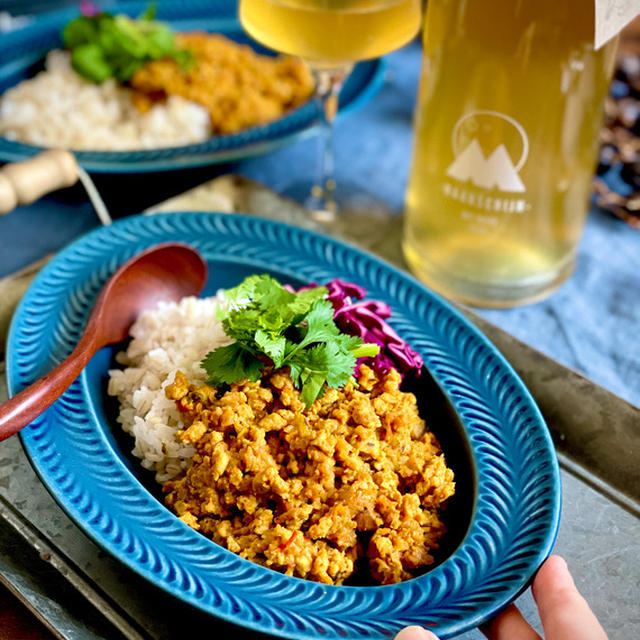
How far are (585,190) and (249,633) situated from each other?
1046 millimetres

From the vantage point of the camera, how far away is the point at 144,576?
822 millimetres

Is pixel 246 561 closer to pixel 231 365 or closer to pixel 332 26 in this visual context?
pixel 231 365

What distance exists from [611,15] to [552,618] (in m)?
0.86

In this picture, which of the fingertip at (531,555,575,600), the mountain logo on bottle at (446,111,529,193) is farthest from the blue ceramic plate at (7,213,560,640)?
the mountain logo on bottle at (446,111,529,193)

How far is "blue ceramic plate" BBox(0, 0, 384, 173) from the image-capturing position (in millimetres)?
1644

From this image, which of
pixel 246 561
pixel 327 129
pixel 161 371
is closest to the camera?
pixel 246 561

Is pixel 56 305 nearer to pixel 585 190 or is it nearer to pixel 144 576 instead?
pixel 144 576

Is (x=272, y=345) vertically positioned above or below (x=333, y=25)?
below

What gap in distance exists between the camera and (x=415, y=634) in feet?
2.48

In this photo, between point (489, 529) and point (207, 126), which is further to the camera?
point (207, 126)

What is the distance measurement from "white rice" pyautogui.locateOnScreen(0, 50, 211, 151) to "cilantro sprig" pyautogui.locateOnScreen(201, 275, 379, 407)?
3.11ft

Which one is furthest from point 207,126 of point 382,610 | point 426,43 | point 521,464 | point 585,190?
point 382,610

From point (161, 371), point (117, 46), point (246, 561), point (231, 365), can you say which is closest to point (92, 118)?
point (117, 46)

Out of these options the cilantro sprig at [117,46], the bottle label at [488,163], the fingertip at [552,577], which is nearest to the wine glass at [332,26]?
the bottle label at [488,163]
